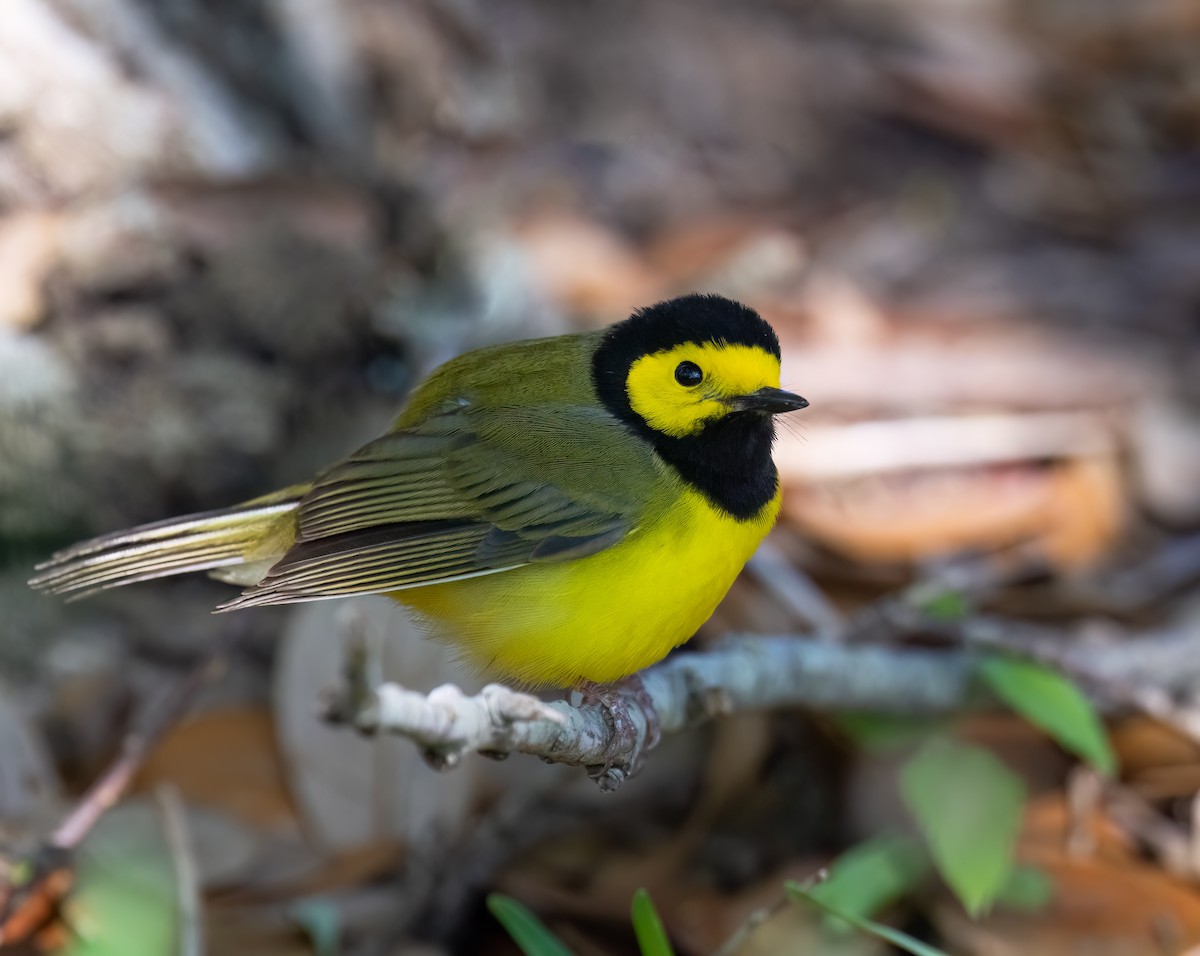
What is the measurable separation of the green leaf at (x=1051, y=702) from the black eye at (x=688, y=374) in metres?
0.97

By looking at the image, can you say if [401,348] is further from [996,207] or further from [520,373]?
[996,207]

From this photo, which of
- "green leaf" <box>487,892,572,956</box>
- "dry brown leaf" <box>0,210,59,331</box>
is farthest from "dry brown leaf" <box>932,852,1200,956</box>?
"dry brown leaf" <box>0,210,59,331</box>

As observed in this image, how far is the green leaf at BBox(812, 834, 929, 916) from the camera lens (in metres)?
2.72

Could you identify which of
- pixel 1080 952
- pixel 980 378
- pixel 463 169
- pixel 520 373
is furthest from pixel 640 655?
pixel 463 169

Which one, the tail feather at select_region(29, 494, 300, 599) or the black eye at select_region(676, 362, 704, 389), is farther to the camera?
the black eye at select_region(676, 362, 704, 389)

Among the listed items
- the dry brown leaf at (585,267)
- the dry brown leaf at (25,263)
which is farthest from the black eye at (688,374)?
the dry brown leaf at (25,263)

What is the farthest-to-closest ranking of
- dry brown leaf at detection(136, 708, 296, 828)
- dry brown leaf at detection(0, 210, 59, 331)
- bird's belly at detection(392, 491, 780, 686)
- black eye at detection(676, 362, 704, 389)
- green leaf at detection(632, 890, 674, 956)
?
dry brown leaf at detection(0, 210, 59, 331), dry brown leaf at detection(136, 708, 296, 828), black eye at detection(676, 362, 704, 389), bird's belly at detection(392, 491, 780, 686), green leaf at detection(632, 890, 674, 956)

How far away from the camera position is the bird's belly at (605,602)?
2629 mm

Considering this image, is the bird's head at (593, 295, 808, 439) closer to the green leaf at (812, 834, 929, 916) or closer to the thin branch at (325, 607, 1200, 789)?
the thin branch at (325, 607, 1200, 789)

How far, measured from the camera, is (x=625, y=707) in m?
2.63

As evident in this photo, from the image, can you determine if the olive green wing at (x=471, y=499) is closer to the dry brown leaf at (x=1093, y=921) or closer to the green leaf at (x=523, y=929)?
the green leaf at (x=523, y=929)

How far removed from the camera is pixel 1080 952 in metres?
2.74

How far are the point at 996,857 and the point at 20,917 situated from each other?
1.94m

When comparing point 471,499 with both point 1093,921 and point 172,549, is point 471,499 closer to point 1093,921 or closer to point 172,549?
point 172,549
